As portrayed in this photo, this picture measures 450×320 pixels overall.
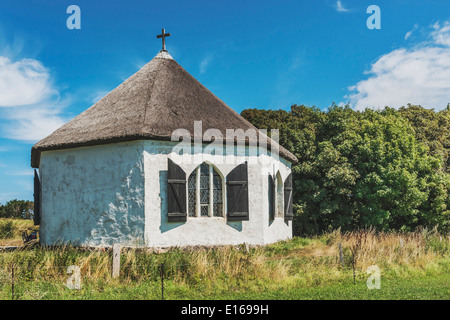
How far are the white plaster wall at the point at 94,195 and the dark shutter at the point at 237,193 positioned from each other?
111 inches

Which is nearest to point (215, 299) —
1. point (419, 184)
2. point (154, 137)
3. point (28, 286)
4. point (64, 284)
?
point (64, 284)

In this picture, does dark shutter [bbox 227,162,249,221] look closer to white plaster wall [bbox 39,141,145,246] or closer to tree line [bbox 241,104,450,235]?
white plaster wall [bbox 39,141,145,246]

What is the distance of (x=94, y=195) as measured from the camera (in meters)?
12.7

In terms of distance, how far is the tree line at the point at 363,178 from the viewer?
19.5m

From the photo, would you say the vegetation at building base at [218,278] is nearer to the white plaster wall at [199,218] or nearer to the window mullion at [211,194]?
the white plaster wall at [199,218]

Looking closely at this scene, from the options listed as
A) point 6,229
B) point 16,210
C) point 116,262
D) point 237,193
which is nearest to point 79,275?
point 116,262

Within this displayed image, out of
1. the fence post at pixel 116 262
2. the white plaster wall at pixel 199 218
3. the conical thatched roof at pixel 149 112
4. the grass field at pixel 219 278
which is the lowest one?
the grass field at pixel 219 278

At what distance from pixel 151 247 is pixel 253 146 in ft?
15.7

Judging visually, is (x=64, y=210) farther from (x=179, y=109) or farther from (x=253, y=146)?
(x=253, y=146)

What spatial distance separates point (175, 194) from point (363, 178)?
1149cm

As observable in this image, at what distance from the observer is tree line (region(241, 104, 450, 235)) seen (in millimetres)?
19484

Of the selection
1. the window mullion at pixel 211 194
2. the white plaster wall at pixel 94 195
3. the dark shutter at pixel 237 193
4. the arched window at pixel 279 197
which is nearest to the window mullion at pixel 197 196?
the window mullion at pixel 211 194
